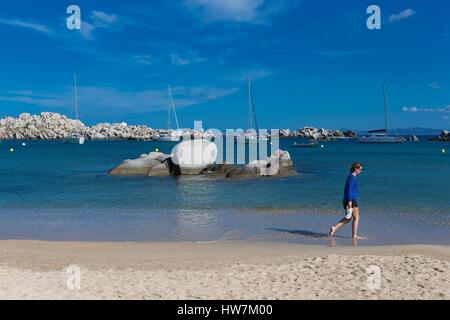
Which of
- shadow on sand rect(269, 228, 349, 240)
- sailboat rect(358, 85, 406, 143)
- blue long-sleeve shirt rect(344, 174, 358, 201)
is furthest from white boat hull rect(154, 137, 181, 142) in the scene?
blue long-sleeve shirt rect(344, 174, 358, 201)

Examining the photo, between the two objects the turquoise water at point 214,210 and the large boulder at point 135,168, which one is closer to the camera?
the turquoise water at point 214,210

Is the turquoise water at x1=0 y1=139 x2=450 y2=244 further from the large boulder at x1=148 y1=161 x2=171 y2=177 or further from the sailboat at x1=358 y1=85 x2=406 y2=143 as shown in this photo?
the sailboat at x1=358 y1=85 x2=406 y2=143

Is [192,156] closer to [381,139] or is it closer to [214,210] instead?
[214,210]

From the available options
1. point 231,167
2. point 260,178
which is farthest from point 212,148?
point 260,178

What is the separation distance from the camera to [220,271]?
991cm

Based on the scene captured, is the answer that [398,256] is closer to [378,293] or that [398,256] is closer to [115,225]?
[378,293]

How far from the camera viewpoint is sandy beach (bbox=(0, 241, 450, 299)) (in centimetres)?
815

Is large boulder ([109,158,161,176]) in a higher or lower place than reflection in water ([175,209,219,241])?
higher

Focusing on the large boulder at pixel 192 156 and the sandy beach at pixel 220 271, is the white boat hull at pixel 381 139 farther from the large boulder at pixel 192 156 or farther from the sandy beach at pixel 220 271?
the sandy beach at pixel 220 271

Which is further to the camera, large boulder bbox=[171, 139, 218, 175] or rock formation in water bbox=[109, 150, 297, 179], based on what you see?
large boulder bbox=[171, 139, 218, 175]

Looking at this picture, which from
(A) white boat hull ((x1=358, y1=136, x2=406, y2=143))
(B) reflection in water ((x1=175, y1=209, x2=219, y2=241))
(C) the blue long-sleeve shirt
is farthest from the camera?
(A) white boat hull ((x1=358, y1=136, x2=406, y2=143))

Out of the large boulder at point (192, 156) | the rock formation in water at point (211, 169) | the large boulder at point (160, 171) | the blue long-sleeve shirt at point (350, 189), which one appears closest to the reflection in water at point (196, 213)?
the rock formation in water at point (211, 169)

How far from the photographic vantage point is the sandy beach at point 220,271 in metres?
8.15
